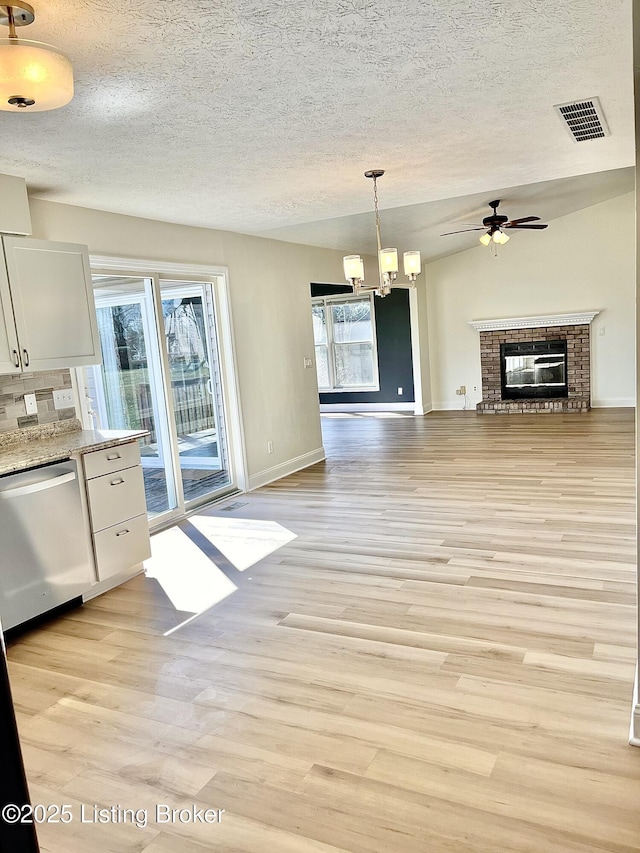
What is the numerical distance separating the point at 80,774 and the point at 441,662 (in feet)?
4.85

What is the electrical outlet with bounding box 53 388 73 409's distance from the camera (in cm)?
409

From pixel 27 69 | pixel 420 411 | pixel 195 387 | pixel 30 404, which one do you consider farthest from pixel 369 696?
pixel 420 411

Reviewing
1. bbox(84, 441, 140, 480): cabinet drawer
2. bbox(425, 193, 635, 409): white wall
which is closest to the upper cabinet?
bbox(84, 441, 140, 480): cabinet drawer

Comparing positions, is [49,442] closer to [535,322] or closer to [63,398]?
[63,398]

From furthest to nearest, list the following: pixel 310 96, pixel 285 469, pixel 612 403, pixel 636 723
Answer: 1. pixel 612 403
2. pixel 285 469
3. pixel 310 96
4. pixel 636 723

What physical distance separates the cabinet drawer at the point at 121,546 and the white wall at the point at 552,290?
7486mm

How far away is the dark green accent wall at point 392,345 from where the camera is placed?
1082 centimetres

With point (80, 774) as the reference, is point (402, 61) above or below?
above

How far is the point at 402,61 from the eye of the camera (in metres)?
2.40

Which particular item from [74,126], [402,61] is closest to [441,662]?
[402,61]

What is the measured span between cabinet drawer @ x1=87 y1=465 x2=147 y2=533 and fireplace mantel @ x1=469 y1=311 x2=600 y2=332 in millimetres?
7403

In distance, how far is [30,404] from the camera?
392 cm

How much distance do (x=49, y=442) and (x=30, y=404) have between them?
0.96ft

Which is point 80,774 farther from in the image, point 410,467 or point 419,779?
point 410,467
